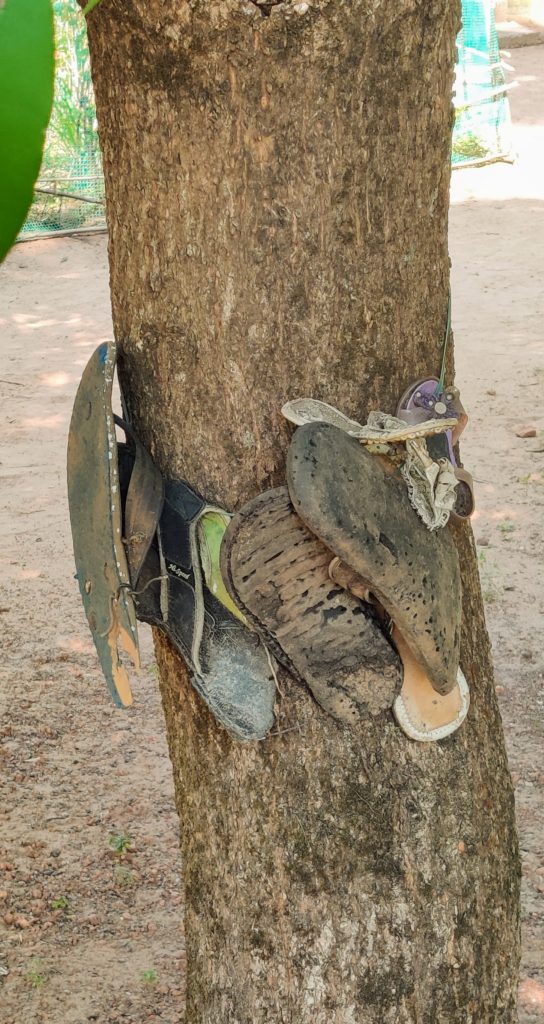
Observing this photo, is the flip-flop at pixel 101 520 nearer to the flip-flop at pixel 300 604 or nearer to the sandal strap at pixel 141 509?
the sandal strap at pixel 141 509

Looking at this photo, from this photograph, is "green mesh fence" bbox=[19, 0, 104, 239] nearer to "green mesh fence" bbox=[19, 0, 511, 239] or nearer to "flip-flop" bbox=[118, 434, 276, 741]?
"green mesh fence" bbox=[19, 0, 511, 239]

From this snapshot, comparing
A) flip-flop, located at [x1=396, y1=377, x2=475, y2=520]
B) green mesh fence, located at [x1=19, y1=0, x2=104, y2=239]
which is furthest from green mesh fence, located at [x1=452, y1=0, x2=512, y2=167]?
flip-flop, located at [x1=396, y1=377, x2=475, y2=520]

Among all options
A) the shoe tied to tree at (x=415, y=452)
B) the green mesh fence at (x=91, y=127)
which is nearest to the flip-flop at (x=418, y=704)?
the shoe tied to tree at (x=415, y=452)

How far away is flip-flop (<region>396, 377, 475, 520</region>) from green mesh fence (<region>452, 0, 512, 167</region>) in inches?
333

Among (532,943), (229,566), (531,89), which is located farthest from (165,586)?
(531,89)

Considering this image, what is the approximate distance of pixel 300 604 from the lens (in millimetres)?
1350

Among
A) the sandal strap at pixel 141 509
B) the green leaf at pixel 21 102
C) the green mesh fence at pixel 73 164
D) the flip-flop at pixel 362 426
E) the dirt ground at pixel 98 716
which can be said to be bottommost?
the dirt ground at pixel 98 716

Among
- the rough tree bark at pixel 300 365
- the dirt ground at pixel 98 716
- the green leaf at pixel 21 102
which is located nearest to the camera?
the green leaf at pixel 21 102

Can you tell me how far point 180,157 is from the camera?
1296mm

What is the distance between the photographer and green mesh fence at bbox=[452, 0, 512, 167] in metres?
9.26

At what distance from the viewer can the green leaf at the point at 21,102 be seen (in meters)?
0.27

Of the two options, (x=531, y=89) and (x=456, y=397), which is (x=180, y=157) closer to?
(x=456, y=397)

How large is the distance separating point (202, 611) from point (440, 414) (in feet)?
1.35

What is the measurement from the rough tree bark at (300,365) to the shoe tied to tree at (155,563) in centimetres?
5
